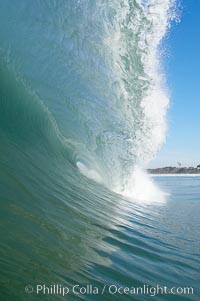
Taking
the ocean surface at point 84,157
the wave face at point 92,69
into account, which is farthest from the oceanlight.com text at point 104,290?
the wave face at point 92,69

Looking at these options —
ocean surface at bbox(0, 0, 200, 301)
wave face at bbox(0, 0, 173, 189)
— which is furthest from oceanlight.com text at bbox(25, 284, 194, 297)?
wave face at bbox(0, 0, 173, 189)

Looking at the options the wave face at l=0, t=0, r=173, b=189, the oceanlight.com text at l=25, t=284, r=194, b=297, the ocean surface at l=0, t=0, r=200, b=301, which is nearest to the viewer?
the oceanlight.com text at l=25, t=284, r=194, b=297

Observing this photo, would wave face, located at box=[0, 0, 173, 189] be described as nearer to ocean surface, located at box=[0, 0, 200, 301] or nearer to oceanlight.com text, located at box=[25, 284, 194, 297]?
ocean surface, located at box=[0, 0, 200, 301]

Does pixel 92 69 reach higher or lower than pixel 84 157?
higher

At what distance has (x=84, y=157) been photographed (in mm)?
12555

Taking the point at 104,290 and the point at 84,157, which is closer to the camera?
the point at 104,290

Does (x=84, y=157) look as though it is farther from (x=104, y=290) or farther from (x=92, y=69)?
(x=104, y=290)

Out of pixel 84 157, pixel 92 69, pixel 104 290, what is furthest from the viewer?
pixel 84 157

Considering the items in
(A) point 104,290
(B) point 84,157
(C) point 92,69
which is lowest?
(A) point 104,290

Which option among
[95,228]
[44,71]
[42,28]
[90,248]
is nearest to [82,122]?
[44,71]

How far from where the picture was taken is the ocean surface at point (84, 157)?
3551mm

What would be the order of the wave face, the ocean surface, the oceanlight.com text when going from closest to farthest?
the oceanlight.com text → the ocean surface → the wave face

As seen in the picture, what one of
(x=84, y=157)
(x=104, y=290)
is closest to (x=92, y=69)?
(x=84, y=157)

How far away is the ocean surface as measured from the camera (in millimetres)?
3551
